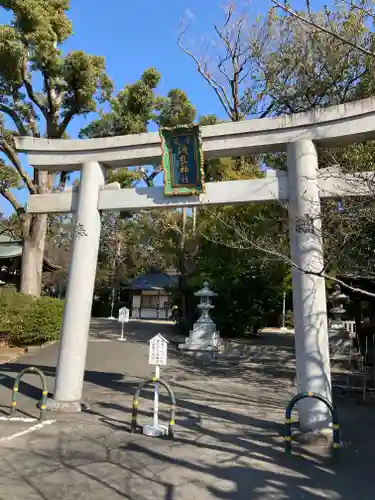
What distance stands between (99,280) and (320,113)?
31956 millimetres

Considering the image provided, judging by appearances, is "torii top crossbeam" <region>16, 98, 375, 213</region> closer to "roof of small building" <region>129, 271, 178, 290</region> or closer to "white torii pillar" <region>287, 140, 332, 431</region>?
"white torii pillar" <region>287, 140, 332, 431</region>

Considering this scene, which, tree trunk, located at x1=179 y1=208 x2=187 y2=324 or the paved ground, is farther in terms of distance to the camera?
tree trunk, located at x1=179 y1=208 x2=187 y2=324

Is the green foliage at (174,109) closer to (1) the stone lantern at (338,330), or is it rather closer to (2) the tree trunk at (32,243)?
(2) the tree trunk at (32,243)

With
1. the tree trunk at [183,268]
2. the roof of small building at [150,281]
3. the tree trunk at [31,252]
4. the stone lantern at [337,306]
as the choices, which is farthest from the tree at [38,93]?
the roof of small building at [150,281]

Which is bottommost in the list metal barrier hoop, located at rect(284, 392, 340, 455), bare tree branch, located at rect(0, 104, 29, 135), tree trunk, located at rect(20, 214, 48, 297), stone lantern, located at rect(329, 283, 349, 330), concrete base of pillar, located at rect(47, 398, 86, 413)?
concrete base of pillar, located at rect(47, 398, 86, 413)

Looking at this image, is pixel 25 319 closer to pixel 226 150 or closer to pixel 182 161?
pixel 182 161

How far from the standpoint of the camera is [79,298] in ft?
25.9

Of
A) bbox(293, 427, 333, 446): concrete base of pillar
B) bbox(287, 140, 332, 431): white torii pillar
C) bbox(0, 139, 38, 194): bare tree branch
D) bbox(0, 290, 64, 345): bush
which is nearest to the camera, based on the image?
bbox(293, 427, 333, 446): concrete base of pillar

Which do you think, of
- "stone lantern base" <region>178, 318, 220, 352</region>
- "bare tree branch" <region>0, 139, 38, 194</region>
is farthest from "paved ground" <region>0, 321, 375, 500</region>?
"bare tree branch" <region>0, 139, 38, 194</region>

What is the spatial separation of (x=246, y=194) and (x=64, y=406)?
5.06 meters

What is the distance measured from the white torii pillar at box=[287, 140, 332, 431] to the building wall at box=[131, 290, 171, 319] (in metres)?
32.8

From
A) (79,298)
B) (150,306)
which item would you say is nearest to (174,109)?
(79,298)

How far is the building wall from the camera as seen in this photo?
129ft

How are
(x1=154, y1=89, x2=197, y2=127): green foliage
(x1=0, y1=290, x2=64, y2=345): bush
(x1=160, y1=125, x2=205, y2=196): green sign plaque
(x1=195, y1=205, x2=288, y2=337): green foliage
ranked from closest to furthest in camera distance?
(x1=160, y1=125, x2=205, y2=196): green sign plaque
(x1=0, y1=290, x2=64, y2=345): bush
(x1=195, y1=205, x2=288, y2=337): green foliage
(x1=154, y1=89, x2=197, y2=127): green foliage
